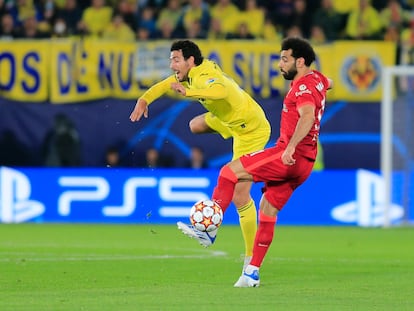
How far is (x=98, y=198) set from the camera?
2028cm

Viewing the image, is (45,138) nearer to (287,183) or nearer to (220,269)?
(220,269)

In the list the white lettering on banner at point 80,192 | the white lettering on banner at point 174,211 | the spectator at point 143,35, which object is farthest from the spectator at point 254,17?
the white lettering on banner at point 80,192

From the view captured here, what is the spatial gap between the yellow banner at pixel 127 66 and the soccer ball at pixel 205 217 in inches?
412

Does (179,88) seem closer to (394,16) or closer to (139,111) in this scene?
(139,111)

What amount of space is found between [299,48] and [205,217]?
1672mm

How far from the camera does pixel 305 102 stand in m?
10.2

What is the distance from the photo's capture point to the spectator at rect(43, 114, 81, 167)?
2103 centimetres

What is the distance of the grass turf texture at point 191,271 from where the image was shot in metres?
9.15

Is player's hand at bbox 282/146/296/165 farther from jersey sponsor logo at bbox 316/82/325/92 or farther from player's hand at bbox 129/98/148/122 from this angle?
player's hand at bbox 129/98/148/122

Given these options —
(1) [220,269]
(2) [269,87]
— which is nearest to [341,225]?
(2) [269,87]

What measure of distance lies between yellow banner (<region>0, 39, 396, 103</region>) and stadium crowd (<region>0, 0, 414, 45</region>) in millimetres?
908

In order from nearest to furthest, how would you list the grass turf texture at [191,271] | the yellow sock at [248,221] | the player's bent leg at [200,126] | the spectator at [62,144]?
1. the grass turf texture at [191,271]
2. the yellow sock at [248,221]
3. the player's bent leg at [200,126]
4. the spectator at [62,144]

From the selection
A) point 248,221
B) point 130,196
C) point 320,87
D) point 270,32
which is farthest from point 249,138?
point 270,32

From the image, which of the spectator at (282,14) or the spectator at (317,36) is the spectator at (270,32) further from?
the spectator at (317,36)
